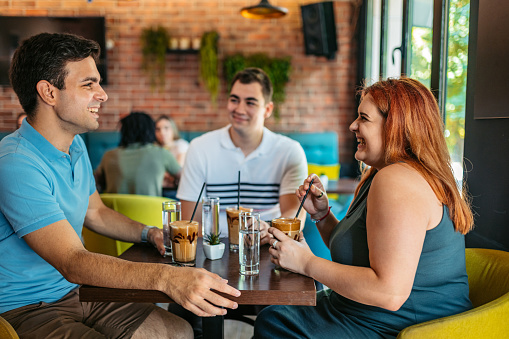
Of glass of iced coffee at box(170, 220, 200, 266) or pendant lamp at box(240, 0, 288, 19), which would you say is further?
pendant lamp at box(240, 0, 288, 19)

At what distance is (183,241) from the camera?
4.87 feet

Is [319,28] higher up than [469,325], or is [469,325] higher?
[319,28]

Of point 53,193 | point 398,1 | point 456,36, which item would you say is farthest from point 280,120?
point 53,193

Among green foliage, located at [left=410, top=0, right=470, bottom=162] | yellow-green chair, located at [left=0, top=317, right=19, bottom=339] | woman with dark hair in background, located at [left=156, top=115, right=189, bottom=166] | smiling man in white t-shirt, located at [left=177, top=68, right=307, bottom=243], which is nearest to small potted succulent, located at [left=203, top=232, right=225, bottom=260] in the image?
yellow-green chair, located at [left=0, top=317, right=19, bottom=339]

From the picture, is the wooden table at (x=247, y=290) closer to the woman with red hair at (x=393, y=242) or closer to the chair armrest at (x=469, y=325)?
the woman with red hair at (x=393, y=242)

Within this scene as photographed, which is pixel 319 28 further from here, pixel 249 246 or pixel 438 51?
pixel 249 246

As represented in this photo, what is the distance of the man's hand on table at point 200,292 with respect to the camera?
1267 millimetres

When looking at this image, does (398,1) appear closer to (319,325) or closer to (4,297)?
(319,325)

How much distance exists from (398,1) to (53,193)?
3.92m

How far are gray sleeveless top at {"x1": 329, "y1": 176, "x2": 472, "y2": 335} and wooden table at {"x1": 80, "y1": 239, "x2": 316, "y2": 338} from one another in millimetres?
194

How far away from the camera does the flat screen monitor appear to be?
5.71 metres

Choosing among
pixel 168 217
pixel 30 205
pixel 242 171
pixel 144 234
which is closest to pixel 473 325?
pixel 168 217

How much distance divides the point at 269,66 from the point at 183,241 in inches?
181

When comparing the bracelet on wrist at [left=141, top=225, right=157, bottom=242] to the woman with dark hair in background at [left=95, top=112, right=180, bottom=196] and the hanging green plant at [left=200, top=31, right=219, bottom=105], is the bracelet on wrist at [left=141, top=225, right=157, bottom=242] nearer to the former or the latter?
the woman with dark hair in background at [left=95, top=112, right=180, bottom=196]
